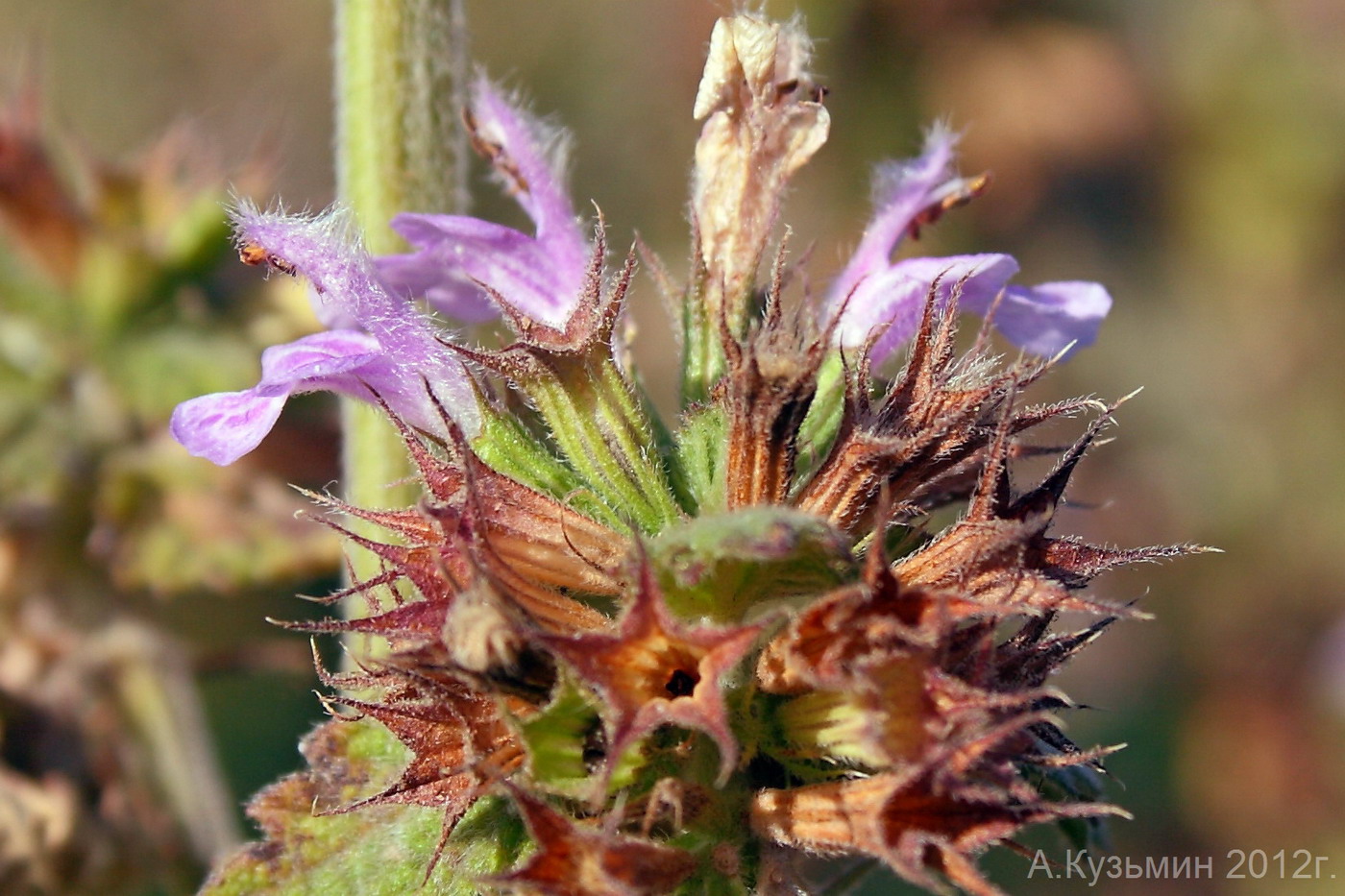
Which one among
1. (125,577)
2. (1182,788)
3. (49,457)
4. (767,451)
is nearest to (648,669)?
(767,451)

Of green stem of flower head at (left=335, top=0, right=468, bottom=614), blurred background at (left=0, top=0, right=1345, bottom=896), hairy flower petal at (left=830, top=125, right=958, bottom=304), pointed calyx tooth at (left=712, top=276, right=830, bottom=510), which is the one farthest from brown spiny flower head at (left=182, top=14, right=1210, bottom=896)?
blurred background at (left=0, top=0, right=1345, bottom=896)

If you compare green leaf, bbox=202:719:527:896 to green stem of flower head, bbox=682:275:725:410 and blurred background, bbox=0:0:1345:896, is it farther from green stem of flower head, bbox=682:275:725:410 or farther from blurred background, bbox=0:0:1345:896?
blurred background, bbox=0:0:1345:896

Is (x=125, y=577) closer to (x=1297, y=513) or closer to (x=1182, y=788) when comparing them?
(x=1182, y=788)

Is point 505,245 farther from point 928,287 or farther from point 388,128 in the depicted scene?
point 928,287

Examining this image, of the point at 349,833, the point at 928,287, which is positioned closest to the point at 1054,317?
the point at 928,287

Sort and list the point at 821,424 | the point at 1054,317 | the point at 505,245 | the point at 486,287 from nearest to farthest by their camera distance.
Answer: the point at 486,287 → the point at 821,424 → the point at 505,245 → the point at 1054,317

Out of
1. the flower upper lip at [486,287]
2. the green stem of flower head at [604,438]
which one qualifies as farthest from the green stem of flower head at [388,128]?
the green stem of flower head at [604,438]
